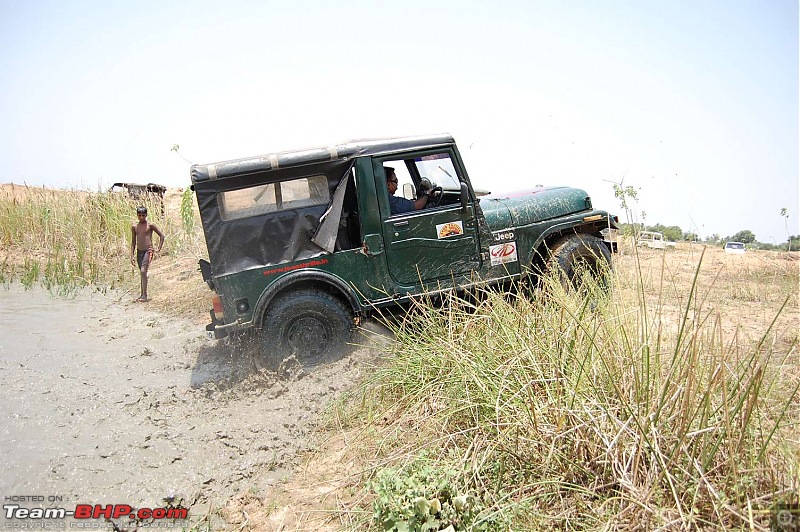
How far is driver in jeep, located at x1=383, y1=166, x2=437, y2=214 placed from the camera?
545 centimetres

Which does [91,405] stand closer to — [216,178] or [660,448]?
[216,178]

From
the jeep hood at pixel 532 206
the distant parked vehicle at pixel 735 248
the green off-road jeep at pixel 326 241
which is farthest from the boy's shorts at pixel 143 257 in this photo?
the distant parked vehicle at pixel 735 248

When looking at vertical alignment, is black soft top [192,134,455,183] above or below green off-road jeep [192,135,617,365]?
above

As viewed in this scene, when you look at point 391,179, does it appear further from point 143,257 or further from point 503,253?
point 143,257

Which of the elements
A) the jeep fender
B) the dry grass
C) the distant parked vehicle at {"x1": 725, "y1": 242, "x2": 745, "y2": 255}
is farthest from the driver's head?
the distant parked vehicle at {"x1": 725, "y1": 242, "x2": 745, "y2": 255}

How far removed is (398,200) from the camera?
5.51m

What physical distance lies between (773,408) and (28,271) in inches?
457

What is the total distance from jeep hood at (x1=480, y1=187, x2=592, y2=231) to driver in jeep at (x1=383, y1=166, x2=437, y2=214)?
70cm

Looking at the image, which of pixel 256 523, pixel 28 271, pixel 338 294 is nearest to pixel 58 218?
pixel 28 271

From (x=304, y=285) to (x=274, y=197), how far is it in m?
0.92

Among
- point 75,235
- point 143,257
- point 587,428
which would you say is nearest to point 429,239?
point 587,428

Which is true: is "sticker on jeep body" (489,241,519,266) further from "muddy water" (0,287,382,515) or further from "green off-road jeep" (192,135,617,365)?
"muddy water" (0,287,382,515)

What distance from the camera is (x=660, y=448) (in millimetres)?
2357

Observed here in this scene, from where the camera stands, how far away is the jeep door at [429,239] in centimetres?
530
